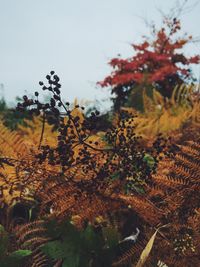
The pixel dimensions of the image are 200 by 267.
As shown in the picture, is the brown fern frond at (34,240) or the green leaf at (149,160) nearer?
the brown fern frond at (34,240)

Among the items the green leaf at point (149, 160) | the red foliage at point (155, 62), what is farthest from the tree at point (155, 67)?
the green leaf at point (149, 160)

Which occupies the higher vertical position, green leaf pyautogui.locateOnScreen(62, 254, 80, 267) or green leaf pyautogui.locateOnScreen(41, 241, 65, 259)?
green leaf pyautogui.locateOnScreen(41, 241, 65, 259)

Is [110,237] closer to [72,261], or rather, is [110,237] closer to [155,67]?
[72,261]

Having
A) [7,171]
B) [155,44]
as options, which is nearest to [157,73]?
[155,44]

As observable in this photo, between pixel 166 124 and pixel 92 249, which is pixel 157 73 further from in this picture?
pixel 92 249

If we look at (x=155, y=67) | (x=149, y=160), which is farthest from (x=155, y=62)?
(x=149, y=160)

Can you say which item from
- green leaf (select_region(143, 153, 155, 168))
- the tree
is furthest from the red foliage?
green leaf (select_region(143, 153, 155, 168))

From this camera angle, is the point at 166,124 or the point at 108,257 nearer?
the point at 108,257

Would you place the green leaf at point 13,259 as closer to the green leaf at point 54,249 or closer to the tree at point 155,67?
the green leaf at point 54,249

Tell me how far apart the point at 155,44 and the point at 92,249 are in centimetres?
1524

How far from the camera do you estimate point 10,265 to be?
120cm

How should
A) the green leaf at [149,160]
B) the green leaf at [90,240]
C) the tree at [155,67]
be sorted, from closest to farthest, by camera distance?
the green leaf at [90,240]
the green leaf at [149,160]
the tree at [155,67]

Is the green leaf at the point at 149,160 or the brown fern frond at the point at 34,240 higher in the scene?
the green leaf at the point at 149,160

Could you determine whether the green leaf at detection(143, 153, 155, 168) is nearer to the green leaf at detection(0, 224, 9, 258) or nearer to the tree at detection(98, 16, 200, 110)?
the green leaf at detection(0, 224, 9, 258)
